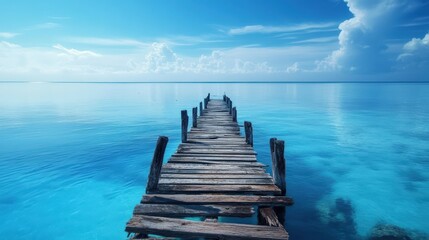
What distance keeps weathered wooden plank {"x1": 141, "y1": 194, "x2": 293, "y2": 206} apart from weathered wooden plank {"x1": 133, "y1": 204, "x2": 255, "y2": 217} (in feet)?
0.45

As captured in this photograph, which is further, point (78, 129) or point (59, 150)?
point (78, 129)

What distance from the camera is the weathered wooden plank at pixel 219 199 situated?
5730 mm

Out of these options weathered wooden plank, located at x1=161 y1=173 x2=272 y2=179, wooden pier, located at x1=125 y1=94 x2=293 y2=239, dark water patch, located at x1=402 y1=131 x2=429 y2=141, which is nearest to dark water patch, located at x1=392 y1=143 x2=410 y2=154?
dark water patch, located at x1=402 y1=131 x2=429 y2=141

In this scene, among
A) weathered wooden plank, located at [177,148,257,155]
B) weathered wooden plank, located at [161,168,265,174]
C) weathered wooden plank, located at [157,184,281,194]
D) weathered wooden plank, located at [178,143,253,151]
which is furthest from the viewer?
weathered wooden plank, located at [178,143,253,151]

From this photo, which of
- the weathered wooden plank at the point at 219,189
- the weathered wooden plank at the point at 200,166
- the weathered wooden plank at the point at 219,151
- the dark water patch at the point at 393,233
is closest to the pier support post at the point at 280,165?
the weathered wooden plank at the point at 219,189

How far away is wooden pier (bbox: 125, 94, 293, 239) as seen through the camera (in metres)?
4.75

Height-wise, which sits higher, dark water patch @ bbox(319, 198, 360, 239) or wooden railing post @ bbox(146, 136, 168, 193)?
wooden railing post @ bbox(146, 136, 168, 193)

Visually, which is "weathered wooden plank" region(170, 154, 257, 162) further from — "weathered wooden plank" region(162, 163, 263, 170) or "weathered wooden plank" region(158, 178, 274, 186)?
"weathered wooden plank" region(158, 178, 274, 186)

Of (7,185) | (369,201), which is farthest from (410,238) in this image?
(7,185)

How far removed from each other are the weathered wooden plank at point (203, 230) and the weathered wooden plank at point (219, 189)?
4.53 ft

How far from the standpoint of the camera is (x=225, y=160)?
8.88m

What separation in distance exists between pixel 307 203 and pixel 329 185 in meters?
2.52

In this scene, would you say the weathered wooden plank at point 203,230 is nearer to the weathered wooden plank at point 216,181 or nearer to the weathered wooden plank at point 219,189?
the weathered wooden plank at point 219,189

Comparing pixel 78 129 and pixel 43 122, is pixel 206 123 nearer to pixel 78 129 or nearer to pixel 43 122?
pixel 78 129
